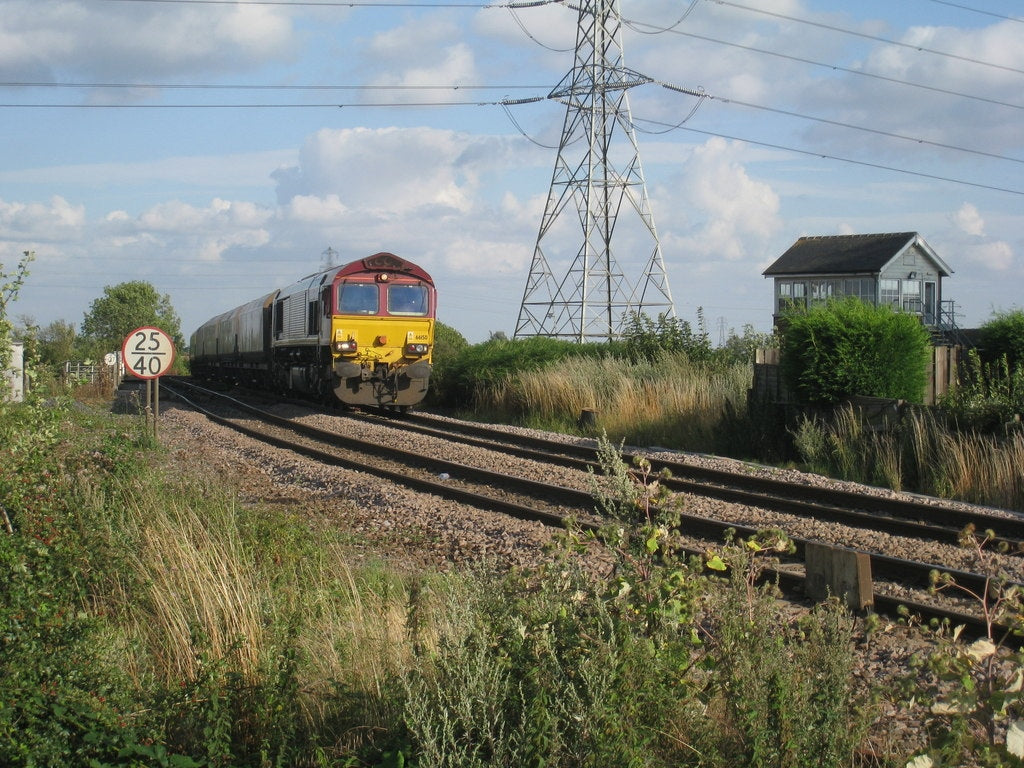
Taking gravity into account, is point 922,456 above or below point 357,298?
below

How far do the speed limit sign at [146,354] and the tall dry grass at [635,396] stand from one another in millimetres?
7704

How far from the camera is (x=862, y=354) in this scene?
46.8ft

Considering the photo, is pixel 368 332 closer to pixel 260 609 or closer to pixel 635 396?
pixel 635 396

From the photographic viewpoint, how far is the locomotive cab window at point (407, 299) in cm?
2228

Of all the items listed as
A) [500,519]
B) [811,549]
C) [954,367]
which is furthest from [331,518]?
[954,367]

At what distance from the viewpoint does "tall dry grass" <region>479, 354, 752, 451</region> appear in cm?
1753

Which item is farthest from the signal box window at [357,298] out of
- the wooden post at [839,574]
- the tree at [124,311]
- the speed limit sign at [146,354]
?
the tree at [124,311]

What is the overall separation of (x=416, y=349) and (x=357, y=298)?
5.80ft

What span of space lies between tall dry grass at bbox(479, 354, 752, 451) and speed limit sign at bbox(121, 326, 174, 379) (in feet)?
25.3

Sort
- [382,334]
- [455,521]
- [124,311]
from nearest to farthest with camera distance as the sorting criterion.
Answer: [455,521] → [382,334] → [124,311]

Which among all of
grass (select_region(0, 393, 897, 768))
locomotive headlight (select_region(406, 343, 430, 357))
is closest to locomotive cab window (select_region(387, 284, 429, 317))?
locomotive headlight (select_region(406, 343, 430, 357))

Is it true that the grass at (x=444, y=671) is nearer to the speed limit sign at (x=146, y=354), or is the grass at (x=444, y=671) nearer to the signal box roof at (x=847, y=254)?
the speed limit sign at (x=146, y=354)

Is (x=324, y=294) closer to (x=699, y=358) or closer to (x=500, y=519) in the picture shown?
(x=699, y=358)

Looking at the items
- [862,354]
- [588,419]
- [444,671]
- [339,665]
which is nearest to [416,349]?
[588,419]
